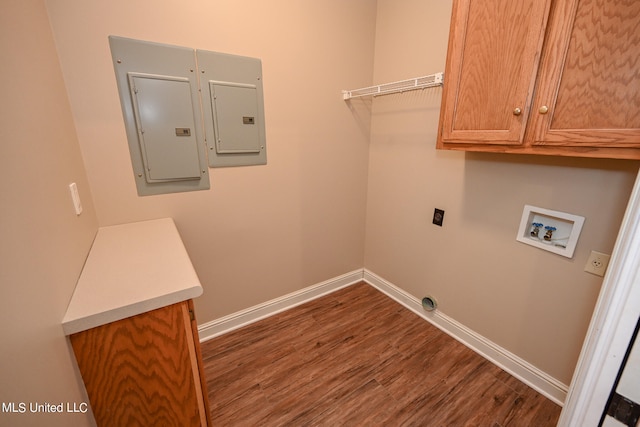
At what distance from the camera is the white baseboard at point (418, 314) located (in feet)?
5.06

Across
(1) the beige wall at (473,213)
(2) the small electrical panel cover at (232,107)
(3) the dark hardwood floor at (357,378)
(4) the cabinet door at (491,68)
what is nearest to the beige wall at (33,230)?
(2) the small electrical panel cover at (232,107)

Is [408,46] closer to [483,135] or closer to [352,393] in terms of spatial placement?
[483,135]

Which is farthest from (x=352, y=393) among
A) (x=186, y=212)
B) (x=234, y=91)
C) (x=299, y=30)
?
(x=299, y=30)

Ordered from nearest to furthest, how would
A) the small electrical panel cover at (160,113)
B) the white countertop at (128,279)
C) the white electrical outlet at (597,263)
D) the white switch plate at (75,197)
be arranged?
the white countertop at (128,279), the white switch plate at (75,197), the white electrical outlet at (597,263), the small electrical panel cover at (160,113)

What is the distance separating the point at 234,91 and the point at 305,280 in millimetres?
1552

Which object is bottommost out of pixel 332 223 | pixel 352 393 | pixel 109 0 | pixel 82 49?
pixel 352 393

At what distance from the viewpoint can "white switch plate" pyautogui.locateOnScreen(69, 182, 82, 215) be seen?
106 cm

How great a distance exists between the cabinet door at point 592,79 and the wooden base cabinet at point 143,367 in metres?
1.59

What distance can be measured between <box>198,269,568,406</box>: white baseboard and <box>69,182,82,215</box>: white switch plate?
3.73 feet

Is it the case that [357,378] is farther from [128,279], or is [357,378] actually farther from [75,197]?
[75,197]

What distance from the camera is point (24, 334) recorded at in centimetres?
57

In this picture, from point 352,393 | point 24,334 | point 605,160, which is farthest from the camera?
point 352,393

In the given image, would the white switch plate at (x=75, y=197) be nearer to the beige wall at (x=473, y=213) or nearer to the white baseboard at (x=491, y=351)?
the beige wall at (x=473, y=213)

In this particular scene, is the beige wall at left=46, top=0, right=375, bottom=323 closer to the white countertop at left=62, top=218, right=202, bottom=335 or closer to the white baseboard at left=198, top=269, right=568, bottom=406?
the white baseboard at left=198, top=269, right=568, bottom=406
